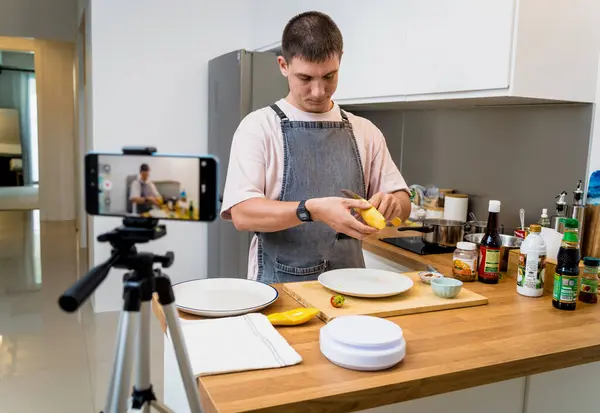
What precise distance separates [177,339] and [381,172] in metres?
1.09

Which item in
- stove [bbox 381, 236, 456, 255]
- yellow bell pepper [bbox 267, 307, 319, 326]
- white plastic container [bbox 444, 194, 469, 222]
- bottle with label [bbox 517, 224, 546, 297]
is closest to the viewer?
yellow bell pepper [bbox 267, 307, 319, 326]

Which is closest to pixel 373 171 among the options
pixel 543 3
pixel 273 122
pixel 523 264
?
pixel 273 122

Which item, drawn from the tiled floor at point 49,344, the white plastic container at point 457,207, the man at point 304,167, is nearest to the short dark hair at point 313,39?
the man at point 304,167

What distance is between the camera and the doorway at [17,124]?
10.2m

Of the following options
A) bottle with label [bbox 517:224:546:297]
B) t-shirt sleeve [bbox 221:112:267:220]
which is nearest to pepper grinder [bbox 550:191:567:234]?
bottle with label [bbox 517:224:546:297]

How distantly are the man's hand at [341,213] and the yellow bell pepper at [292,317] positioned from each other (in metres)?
0.24

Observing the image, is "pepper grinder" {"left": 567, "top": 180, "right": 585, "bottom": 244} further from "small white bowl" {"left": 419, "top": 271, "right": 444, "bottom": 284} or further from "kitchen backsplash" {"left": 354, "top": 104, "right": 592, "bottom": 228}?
"small white bowl" {"left": 419, "top": 271, "right": 444, "bottom": 284}

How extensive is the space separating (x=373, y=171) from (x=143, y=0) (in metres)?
2.44

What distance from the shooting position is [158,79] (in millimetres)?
Answer: 3574

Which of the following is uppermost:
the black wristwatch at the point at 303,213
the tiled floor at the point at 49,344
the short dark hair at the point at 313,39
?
the short dark hair at the point at 313,39

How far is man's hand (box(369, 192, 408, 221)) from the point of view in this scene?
59.1 inches

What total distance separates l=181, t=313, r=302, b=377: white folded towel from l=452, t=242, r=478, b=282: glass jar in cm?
70

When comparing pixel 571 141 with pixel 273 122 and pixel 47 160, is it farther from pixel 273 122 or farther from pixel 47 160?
pixel 47 160

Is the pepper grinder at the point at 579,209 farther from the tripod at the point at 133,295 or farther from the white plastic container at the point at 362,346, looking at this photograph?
the tripod at the point at 133,295
